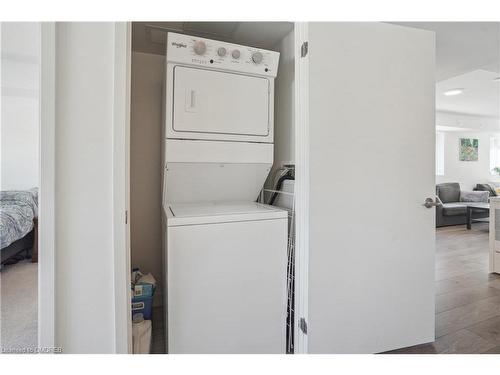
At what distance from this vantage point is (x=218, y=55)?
1.55 metres

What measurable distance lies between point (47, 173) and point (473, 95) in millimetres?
5704

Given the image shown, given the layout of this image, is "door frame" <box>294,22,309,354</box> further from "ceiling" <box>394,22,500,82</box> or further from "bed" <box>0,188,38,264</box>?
"bed" <box>0,188,38,264</box>

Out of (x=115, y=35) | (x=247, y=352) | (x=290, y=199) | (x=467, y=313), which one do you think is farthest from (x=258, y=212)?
(x=467, y=313)

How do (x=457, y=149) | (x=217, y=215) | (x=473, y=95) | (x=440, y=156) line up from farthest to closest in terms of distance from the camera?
(x=457, y=149)
(x=440, y=156)
(x=473, y=95)
(x=217, y=215)

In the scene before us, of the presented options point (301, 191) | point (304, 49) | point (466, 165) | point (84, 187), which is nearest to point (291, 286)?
point (301, 191)

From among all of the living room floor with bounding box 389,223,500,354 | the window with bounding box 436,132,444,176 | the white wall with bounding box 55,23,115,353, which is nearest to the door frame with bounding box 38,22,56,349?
the white wall with bounding box 55,23,115,353

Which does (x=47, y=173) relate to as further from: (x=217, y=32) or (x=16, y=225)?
A: (x=217, y=32)

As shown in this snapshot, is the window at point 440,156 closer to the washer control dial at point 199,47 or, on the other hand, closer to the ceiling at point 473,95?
the ceiling at point 473,95

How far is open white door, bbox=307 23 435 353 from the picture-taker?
1456 millimetres

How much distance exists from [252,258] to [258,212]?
25cm

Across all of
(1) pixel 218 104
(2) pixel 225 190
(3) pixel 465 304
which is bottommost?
(3) pixel 465 304

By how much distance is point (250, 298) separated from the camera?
4.84ft

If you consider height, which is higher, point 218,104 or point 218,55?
Answer: point 218,55

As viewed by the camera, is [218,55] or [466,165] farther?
[466,165]
